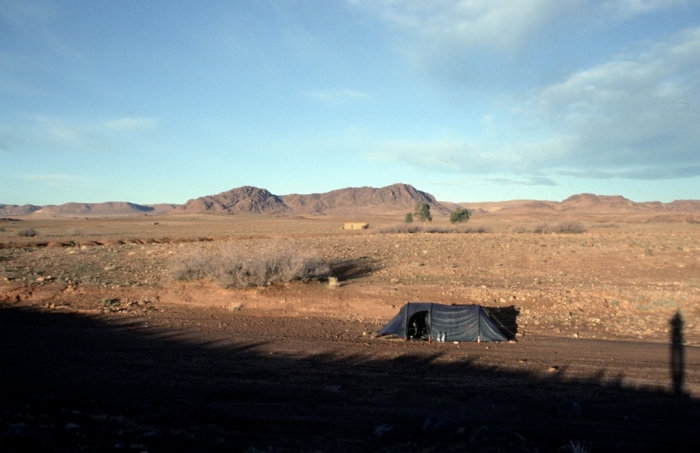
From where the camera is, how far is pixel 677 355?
10789mm

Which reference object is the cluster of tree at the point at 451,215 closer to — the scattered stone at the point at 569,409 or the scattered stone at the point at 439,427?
the scattered stone at the point at 569,409

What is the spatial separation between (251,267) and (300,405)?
30.3ft

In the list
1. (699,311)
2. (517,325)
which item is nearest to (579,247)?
(699,311)

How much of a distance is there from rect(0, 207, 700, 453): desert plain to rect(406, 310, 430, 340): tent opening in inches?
13.7

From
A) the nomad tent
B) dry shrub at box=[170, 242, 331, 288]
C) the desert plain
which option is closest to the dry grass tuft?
the desert plain

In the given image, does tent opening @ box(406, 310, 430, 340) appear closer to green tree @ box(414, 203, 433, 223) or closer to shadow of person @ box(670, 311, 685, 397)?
shadow of person @ box(670, 311, 685, 397)

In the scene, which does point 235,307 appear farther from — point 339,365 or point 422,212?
point 422,212

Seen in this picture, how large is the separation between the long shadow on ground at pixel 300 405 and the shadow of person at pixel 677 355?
70 cm

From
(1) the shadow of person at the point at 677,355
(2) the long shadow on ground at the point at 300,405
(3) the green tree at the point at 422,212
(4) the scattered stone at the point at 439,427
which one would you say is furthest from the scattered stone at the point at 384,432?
(3) the green tree at the point at 422,212

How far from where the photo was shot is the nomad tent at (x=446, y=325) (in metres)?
11.8

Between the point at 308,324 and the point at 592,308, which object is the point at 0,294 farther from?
the point at 592,308

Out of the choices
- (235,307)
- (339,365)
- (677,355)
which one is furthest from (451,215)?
(339,365)

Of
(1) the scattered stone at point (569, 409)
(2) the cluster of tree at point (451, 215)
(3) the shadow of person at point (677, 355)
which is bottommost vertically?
(3) the shadow of person at point (677, 355)

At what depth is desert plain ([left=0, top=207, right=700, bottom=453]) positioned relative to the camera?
6453 millimetres
